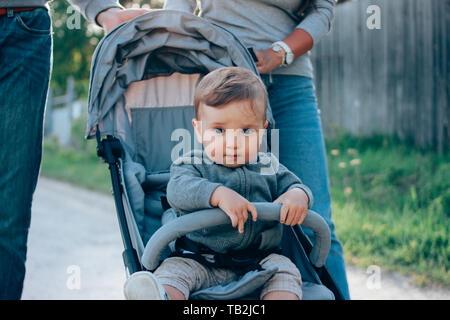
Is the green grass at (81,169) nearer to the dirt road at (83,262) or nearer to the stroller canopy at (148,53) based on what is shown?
the dirt road at (83,262)

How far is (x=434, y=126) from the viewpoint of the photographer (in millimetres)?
6441

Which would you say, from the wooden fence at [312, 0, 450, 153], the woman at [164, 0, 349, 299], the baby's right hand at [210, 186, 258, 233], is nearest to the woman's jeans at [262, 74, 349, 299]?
the woman at [164, 0, 349, 299]

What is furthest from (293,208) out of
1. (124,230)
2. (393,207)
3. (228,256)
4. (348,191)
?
(348,191)

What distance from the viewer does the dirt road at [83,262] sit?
3350 mm

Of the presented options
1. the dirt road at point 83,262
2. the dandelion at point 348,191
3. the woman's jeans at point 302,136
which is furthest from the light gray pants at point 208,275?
the dandelion at point 348,191

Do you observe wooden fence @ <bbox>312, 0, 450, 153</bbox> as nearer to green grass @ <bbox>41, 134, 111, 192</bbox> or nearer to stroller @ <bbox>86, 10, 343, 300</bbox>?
green grass @ <bbox>41, 134, 111, 192</bbox>

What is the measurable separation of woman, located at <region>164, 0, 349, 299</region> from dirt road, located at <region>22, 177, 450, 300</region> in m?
1.10

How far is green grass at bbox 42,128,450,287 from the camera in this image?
365 cm

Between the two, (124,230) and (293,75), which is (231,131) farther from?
(293,75)

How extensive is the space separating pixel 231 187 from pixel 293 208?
10.8 inches

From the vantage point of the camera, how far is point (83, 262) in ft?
13.5

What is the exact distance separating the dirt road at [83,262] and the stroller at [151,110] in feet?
4.10

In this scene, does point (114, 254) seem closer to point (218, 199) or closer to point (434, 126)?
point (218, 199)
